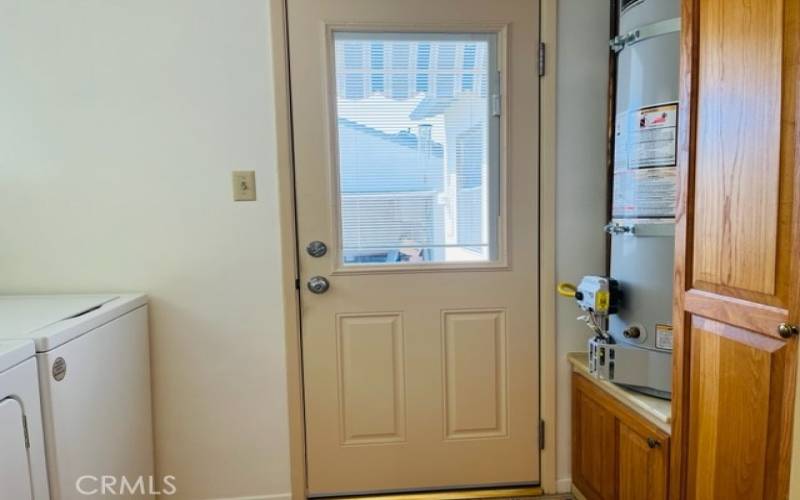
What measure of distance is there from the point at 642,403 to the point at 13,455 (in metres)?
1.56

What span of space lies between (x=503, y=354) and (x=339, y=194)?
0.87 meters

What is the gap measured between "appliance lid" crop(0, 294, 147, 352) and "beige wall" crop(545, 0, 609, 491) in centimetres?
152

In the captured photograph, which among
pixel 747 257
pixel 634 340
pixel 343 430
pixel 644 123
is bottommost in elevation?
pixel 343 430

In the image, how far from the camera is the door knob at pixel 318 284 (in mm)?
1630

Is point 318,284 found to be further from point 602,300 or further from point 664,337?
point 664,337

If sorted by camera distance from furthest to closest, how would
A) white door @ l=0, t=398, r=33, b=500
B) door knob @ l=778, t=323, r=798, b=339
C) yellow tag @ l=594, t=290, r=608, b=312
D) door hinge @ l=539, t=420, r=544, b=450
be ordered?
door hinge @ l=539, t=420, r=544, b=450, yellow tag @ l=594, t=290, r=608, b=312, white door @ l=0, t=398, r=33, b=500, door knob @ l=778, t=323, r=798, b=339

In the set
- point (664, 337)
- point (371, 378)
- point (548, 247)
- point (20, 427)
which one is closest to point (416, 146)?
point (548, 247)

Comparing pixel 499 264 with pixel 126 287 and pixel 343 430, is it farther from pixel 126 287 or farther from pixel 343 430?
pixel 126 287

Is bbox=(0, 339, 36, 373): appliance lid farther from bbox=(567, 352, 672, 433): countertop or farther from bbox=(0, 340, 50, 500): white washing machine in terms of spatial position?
bbox=(567, 352, 672, 433): countertop

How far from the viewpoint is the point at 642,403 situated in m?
1.29

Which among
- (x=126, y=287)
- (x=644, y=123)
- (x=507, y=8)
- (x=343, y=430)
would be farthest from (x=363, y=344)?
(x=507, y=8)

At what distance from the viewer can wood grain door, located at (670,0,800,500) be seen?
32.4 inches

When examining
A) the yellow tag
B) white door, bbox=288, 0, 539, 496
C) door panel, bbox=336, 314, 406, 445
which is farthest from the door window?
the yellow tag

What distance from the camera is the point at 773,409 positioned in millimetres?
859
